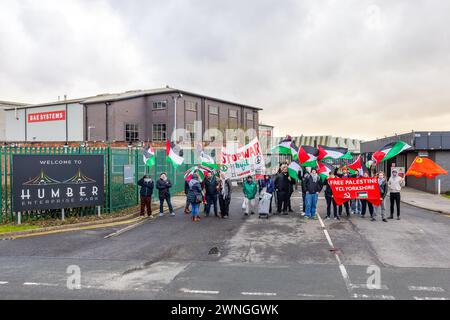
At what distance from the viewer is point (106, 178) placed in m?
15.4

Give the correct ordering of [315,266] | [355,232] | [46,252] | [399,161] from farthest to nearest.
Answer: [399,161]
[355,232]
[46,252]
[315,266]

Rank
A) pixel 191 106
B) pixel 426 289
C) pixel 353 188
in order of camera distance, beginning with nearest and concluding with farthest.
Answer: pixel 426 289
pixel 353 188
pixel 191 106

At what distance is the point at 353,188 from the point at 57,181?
10278mm

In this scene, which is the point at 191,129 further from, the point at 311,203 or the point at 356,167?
the point at 311,203

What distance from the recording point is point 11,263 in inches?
346

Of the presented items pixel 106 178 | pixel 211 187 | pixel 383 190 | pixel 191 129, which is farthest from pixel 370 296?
pixel 191 129

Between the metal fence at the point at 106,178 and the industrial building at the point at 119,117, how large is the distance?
2938 centimetres

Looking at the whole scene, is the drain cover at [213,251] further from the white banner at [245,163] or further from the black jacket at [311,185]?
the white banner at [245,163]

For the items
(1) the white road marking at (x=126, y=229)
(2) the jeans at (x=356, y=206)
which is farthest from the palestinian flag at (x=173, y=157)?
(2) the jeans at (x=356, y=206)

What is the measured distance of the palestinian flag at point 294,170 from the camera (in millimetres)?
16109
